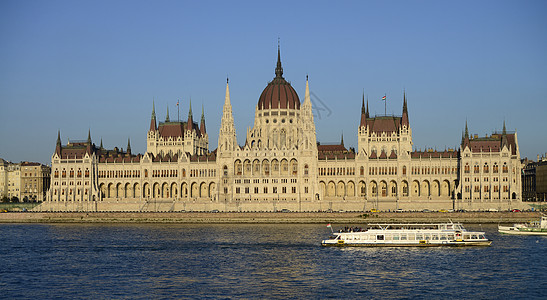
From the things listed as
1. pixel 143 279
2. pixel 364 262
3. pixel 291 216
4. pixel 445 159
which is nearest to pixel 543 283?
pixel 364 262

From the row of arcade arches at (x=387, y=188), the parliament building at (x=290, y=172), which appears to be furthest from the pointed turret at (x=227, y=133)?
the row of arcade arches at (x=387, y=188)

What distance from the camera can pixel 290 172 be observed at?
554 ft

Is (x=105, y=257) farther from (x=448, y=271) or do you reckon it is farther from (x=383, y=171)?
(x=383, y=171)

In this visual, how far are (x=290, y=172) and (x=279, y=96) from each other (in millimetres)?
22362

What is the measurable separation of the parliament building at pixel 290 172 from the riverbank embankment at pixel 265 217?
14717 millimetres

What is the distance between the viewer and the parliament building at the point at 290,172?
16375 centimetres

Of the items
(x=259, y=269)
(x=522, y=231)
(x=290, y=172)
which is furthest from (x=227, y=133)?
(x=259, y=269)

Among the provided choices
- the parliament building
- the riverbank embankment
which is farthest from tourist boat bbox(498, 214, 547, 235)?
the parliament building

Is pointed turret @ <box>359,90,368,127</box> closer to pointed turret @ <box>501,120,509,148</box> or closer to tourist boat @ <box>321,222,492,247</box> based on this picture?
pointed turret @ <box>501,120,509,148</box>

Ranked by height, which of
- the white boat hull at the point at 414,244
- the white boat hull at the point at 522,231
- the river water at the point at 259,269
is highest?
the white boat hull at the point at 522,231

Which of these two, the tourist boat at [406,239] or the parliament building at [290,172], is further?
the parliament building at [290,172]

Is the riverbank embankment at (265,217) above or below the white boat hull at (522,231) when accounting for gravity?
above

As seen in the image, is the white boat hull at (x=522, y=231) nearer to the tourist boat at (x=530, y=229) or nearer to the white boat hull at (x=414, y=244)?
the tourist boat at (x=530, y=229)

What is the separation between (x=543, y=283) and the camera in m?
65.3
